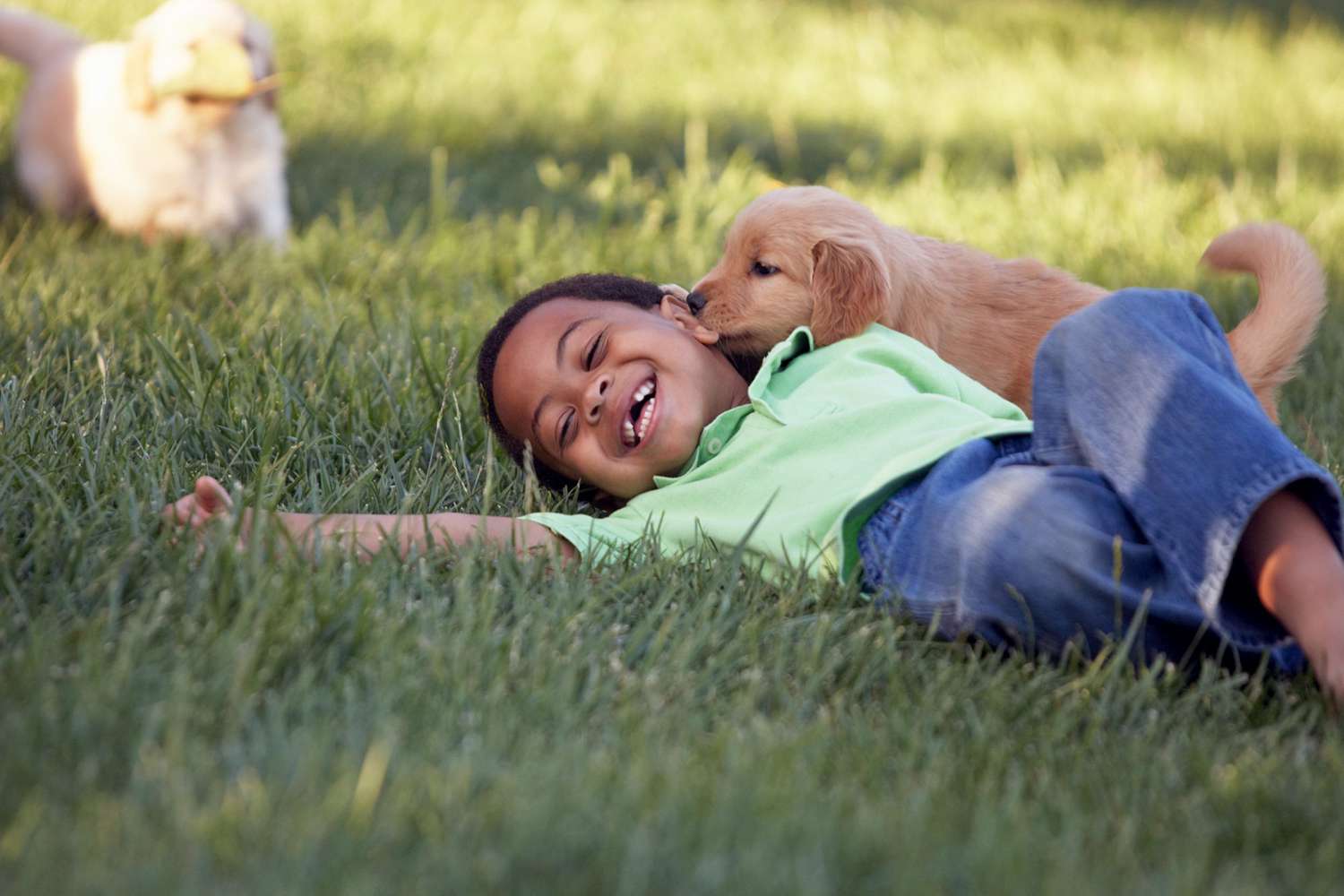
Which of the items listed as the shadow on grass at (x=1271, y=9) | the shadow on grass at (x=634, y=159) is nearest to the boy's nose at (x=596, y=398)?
the shadow on grass at (x=634, y=159)

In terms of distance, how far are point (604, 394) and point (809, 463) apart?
1.06ft

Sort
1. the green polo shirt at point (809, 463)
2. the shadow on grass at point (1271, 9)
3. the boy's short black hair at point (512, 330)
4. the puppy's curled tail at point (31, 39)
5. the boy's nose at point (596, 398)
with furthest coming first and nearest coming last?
the shadow on grass at point (1271, 9) < the puppy's curled tail at point (31, 39) < the boy's short black hair at point (512, 330) < the boy's nose at point (596, 398) < the green polo shirt at point (809, 463)

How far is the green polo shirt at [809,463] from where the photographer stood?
182cm

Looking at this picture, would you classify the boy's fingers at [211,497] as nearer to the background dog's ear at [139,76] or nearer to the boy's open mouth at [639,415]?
the boy's open mouth at [639,415]

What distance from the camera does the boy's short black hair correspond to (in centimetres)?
220

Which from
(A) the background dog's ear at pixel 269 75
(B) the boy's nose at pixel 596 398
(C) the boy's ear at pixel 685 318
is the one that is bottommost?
(B) the boy's nose at pixel 596 398

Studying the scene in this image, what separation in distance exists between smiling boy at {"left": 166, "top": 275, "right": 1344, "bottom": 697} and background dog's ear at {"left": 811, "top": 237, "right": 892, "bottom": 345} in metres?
0.12

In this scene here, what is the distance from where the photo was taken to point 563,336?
6.86 feet

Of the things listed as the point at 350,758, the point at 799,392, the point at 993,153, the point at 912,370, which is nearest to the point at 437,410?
the point at 799,392

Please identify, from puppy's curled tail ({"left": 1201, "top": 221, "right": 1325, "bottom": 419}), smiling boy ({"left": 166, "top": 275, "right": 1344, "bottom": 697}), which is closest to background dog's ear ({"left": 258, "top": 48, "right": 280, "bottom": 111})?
smiling boy ({"left": 166, "top": 275, "right": 1344, "bottom": 697})

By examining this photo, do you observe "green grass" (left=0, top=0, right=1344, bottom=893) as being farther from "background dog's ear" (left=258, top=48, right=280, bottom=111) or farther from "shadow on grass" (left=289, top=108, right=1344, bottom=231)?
"shadow on grass" (left=289, top=108, right=1344, bottom=231)

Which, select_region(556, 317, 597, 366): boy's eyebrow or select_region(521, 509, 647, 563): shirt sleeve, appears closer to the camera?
select_region(521, 509, 647, 563): shirt sleeve

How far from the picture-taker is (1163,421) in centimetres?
161

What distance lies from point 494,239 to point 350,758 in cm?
256
